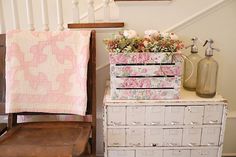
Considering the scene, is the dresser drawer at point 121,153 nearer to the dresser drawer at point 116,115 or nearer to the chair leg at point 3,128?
the dresser drawer at point 116,115

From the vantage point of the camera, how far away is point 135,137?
121cm

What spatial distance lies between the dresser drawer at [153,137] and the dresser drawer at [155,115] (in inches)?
1.7

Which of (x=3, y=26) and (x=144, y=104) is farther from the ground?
(x=3, y=26)

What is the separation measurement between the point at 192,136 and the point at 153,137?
0.20 meters

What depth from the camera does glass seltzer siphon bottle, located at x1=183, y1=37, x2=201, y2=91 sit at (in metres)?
1.36

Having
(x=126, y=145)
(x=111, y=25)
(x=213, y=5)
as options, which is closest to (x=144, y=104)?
(x=126, y=145)

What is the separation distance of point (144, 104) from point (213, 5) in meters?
0.71

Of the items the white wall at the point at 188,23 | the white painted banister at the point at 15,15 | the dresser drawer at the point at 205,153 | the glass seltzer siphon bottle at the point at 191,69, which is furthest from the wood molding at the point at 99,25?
the dresser drawer at the point at 205,153

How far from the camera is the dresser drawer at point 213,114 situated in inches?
46.2

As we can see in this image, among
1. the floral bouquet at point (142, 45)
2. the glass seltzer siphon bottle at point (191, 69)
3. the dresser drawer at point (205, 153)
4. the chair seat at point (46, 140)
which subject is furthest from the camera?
the glass seltzer siphon bottle at point (191, 69)

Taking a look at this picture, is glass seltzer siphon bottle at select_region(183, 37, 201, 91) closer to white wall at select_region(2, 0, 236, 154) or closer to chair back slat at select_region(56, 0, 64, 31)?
white wall at select_region(2, 0, 236, 154)

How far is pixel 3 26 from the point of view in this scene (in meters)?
1.42

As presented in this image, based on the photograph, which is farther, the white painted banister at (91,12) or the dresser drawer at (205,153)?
the white painted banister at (91,12)

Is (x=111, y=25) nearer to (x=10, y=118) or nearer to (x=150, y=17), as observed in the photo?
(x=150, y=17)
